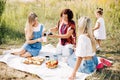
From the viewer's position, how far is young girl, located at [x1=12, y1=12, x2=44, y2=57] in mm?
4320

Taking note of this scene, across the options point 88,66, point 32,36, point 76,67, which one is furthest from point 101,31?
point 32,36

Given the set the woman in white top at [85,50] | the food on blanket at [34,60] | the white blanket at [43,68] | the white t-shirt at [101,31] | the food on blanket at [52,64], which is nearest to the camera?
the woman in white top at [85,50]

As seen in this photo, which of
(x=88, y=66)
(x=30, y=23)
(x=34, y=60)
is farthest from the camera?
(x=30, y=23)

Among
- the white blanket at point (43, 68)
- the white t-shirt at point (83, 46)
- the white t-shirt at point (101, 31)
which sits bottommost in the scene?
the white blanket at point (43, 68)

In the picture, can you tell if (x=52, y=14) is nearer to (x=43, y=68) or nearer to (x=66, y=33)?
(x=66, y=33)

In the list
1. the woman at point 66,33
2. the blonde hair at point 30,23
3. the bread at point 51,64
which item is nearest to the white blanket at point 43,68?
the bread at point 51,64

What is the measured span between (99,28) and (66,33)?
370 millimetres

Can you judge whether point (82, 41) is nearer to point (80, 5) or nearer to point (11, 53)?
point (80, 5)

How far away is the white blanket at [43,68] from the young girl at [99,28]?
49 centimetres

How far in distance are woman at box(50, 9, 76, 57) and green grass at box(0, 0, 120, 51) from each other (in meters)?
0.08

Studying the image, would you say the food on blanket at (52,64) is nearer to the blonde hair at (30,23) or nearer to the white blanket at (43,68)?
the white blanket at (43,68)

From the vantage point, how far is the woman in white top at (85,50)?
383cm

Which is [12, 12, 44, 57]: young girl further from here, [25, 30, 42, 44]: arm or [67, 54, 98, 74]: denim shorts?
[67, 54, 98, 74]: denim shorts

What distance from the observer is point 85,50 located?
3.87 metres
